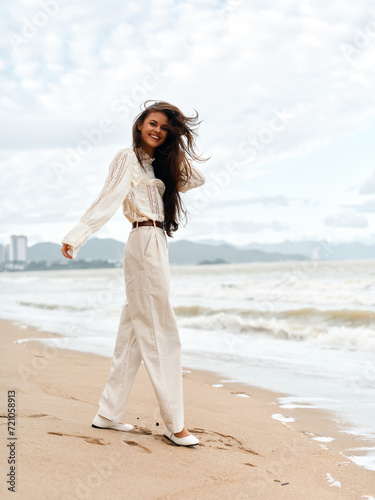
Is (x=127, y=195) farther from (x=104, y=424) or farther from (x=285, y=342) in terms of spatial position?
(x=285, y=342)

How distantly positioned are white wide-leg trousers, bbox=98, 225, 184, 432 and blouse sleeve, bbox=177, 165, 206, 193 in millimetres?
356

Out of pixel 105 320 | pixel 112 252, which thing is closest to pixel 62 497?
pixel 105 320

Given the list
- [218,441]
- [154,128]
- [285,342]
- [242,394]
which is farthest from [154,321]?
[285,342]

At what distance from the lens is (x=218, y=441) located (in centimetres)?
293

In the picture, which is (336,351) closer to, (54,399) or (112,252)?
(54,399)

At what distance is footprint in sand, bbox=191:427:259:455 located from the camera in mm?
2818

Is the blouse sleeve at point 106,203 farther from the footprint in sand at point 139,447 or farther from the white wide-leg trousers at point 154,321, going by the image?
the footprint in sand at point 139,447

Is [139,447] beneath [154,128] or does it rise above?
beneath

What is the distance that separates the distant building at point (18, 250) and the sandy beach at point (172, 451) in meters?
63.0

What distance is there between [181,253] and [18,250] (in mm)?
22520

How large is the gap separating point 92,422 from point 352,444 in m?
1.54

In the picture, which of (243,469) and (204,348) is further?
(204,348)

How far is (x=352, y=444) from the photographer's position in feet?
10.2

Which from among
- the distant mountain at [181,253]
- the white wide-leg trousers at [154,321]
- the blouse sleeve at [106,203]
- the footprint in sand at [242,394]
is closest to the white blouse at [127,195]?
the blouse sleeve at [106,203]
